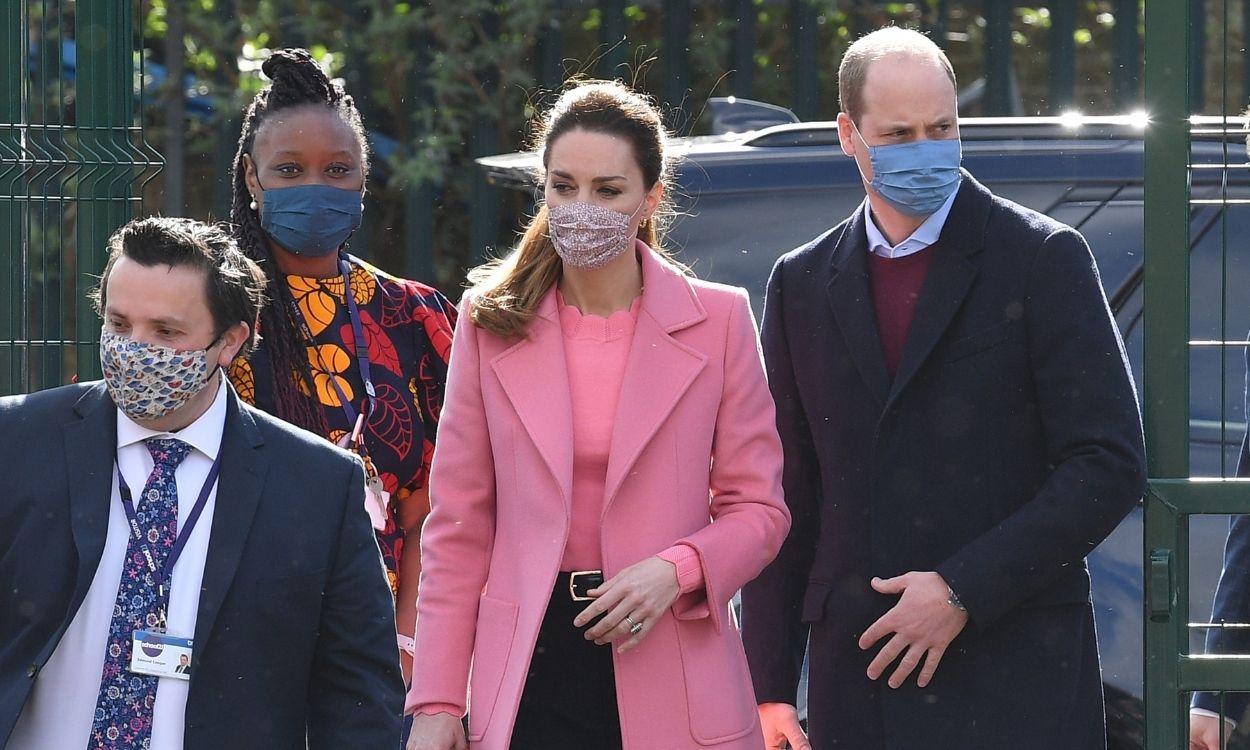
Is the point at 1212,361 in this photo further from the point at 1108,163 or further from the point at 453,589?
the point at 453,589

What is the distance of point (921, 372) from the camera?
3547 mm

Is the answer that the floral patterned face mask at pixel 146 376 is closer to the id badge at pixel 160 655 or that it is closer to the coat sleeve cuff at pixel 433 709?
the id badge at pixel 160 655

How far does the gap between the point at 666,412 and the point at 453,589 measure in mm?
523

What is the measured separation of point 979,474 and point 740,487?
453 millimetres

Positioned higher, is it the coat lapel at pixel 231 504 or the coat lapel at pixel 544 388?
the coat lapel at pixel 544 388

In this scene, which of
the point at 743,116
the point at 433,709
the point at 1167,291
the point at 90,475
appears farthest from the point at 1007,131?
the point at 90,475

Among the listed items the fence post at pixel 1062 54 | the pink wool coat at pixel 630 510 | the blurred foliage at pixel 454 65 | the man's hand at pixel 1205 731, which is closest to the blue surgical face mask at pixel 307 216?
the pink wool coat at pixel 630 510

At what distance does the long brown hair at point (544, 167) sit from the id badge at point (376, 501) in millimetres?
589

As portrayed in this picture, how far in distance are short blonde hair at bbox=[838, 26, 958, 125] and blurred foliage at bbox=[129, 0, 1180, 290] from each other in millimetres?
3934

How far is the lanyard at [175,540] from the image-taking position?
3.14 meters

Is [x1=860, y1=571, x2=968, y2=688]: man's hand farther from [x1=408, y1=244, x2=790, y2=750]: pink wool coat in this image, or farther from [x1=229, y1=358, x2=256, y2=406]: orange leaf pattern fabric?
[x1=229, y1=358, x2=256, y2=406]: orange leaf pattern fabric

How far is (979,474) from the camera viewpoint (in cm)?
351

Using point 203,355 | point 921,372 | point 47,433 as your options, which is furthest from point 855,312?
point 47,433

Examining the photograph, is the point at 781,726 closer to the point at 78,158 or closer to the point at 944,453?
the point at 944,453
